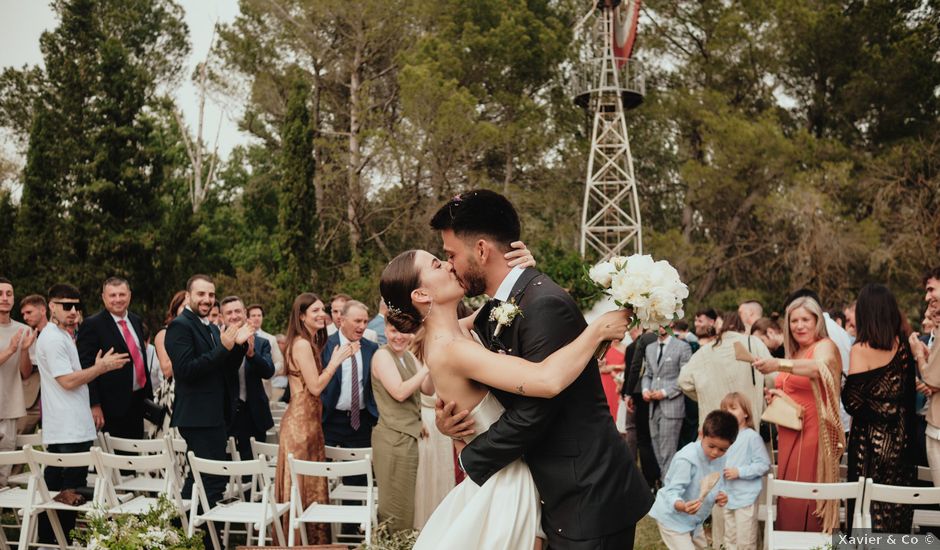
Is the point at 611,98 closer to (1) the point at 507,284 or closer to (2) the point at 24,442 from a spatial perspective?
(2) the point at 24,442

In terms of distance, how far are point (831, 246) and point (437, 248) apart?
10569 millimetres

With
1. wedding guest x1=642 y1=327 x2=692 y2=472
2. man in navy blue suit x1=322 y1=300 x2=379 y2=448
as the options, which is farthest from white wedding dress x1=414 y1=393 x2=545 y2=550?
wedding guest x1=642 y1=327 x2=692 y2=472

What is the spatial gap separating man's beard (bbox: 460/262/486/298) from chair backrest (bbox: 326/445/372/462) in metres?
3.26

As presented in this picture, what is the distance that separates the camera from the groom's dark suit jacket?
273 centimetres

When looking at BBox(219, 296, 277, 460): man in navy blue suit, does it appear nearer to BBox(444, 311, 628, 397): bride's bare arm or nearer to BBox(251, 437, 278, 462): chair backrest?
BBox(251, 437, 278, 462): chair backrest

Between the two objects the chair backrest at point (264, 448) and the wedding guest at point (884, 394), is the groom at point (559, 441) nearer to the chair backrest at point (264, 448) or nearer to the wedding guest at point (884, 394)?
the wedding guest at point (884, 394)

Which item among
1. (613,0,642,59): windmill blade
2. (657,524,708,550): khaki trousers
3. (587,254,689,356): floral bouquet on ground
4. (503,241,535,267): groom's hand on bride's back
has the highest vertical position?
(613,0,642,59): windmill blade

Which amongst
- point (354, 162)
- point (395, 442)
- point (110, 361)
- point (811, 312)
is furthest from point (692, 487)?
point (354, 162)

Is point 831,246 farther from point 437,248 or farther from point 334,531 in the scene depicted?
point 334,531

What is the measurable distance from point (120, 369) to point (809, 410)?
17.5ft

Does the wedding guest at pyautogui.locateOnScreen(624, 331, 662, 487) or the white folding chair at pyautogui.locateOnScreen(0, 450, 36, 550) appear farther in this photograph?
the wedding guest at pyautogui.locateOnScreen(624, 331, 662, 487)

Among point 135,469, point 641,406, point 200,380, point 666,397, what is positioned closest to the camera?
point 135,469

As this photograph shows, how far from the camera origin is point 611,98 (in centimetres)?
2488

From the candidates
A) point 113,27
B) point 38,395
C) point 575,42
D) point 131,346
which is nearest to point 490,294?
point 131,346
